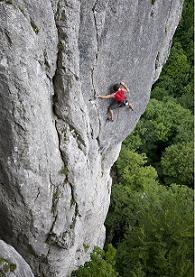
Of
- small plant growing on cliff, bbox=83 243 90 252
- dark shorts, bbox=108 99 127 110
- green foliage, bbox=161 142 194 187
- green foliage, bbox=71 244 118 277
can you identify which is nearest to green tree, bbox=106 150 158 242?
green foliage, bbox=161 142 194 187

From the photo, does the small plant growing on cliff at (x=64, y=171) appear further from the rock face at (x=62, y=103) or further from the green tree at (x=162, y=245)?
the green tree at (x=162, y=245)

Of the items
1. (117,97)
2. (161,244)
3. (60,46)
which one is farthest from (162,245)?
(60,46)

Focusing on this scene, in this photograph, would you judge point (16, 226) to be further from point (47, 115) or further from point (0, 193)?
point (47, 115)

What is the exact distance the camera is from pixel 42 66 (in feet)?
44.8

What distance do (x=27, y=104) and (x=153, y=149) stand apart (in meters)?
24.9

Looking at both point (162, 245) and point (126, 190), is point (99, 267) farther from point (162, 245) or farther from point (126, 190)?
point (126, 190)

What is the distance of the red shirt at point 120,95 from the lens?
56.6 ft

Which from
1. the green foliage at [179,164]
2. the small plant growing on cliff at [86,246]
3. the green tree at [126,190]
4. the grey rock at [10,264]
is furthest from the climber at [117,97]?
the green foliage at [179,164]

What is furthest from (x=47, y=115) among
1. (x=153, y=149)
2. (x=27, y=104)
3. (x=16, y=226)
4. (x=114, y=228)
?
(x=153, y=149)

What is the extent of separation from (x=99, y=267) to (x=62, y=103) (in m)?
6.58

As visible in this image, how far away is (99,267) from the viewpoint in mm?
17766

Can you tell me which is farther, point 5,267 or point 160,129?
point 160,129

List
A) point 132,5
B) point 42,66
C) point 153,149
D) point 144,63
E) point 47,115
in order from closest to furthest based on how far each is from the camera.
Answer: point 42,66 < point 47,115 < point 132,5 < point 144,63 < point 153,149

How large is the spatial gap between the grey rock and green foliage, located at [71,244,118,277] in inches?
167
